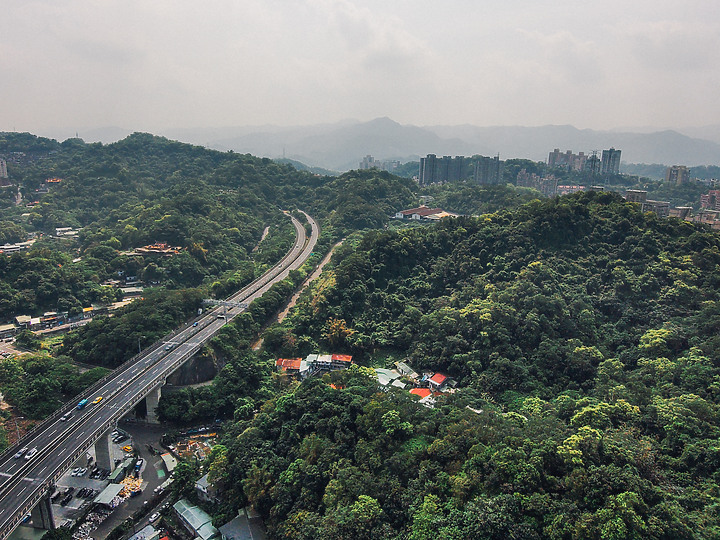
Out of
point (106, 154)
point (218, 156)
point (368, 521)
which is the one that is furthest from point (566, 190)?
point (368, 521)

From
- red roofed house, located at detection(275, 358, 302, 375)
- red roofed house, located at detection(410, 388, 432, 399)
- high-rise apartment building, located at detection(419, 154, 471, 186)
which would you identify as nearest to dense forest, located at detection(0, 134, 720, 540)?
red roofed house, located at detection(275, 358, 302, 375)

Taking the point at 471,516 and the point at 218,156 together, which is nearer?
the point at 471,516

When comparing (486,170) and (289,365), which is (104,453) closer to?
(289,365)

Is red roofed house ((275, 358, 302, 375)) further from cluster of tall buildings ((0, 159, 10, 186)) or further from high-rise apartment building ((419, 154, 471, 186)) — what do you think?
high-rise apartment building ((419, 154, 471, 186))

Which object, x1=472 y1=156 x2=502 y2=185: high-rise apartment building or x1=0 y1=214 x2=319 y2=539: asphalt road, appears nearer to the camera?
x1=0 y1=214 x2=319 y2=539: asphalt road

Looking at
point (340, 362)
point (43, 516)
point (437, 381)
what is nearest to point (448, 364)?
point (437, 381)

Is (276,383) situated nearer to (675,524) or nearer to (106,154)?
(675,524)

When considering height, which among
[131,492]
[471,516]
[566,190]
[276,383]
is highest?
[566,190]

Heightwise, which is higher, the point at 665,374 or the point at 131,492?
the point at 665,374
